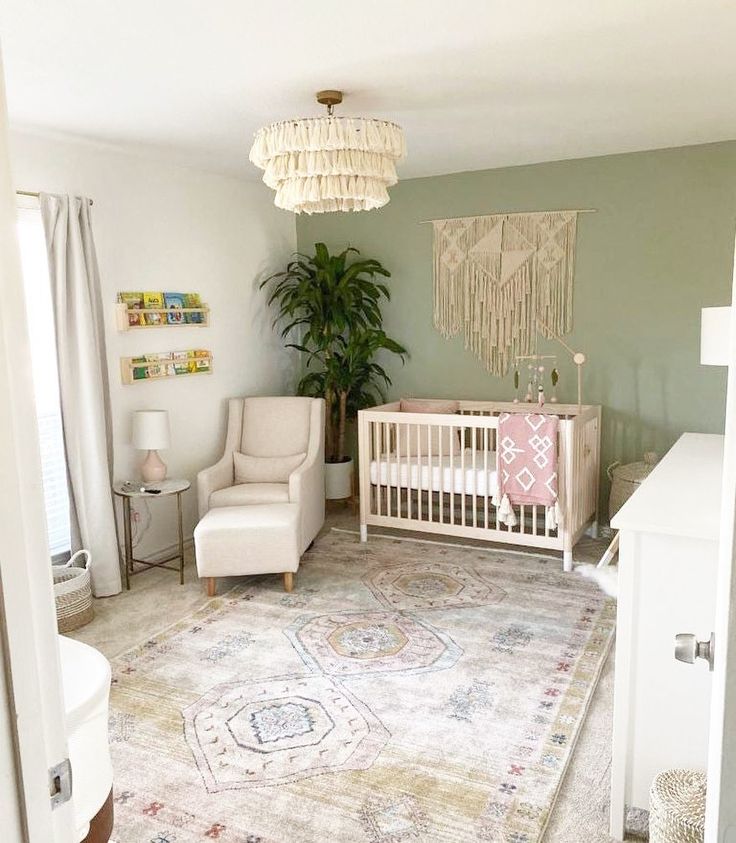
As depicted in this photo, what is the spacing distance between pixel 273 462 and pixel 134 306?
1.25 metres

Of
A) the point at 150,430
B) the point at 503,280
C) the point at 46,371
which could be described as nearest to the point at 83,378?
the point at 46,371

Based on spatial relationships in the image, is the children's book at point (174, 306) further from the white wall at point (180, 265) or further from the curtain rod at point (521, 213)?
the curtain rod at point (521, 213)

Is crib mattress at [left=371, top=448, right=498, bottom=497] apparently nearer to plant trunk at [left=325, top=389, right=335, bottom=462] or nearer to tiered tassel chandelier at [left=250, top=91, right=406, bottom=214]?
plant trunk at [left=325, top=389, right=335, bottom=462]

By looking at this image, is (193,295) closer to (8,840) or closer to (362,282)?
(362,282)

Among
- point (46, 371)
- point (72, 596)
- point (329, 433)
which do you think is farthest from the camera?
point (329, 433)

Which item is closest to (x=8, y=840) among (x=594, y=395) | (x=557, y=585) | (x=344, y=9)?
(x=344, y=9)

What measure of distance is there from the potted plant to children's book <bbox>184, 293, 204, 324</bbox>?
698mm

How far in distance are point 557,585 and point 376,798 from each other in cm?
195

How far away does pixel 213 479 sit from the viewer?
436 cm

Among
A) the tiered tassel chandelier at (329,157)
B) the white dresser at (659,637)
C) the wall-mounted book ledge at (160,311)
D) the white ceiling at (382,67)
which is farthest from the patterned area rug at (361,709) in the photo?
the white ceiling at (382,67)

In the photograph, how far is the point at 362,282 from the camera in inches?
204

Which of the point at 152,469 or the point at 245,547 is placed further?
the point at 152,469

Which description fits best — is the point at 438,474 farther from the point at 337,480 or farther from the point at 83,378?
the point at 83,378

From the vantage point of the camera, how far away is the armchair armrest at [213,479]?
4.26 metres
